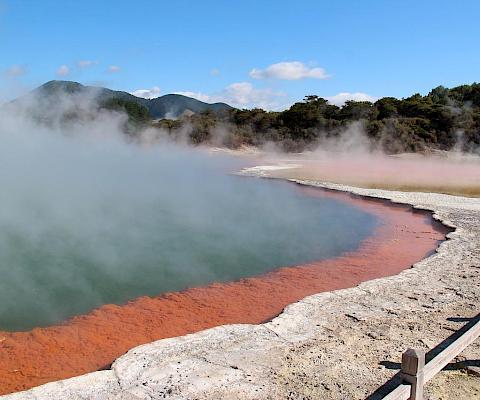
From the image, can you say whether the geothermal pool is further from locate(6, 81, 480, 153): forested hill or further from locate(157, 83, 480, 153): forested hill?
locate(157, 83, 480, 153): forested hill

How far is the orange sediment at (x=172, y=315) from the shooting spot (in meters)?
3.80

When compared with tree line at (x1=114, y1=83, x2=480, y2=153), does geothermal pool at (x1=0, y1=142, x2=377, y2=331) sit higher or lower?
lower

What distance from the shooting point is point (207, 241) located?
26.0 ft

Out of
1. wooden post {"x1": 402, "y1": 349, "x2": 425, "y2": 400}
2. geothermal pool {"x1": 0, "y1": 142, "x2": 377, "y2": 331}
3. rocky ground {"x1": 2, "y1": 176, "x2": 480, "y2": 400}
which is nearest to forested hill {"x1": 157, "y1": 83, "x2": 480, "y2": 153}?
geothermal pool {"x1": 0, "y1": 142, "x2": 377, "y2": 331}

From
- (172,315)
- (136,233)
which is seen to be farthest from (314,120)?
(172,315)

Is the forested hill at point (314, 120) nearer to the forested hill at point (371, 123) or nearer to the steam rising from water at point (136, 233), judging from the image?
the forested hill at point (371, 123)

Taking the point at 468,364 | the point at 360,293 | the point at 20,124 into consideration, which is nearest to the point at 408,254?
the point at 360,293

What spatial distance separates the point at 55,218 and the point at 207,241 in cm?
327

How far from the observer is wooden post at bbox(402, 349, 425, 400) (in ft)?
8.13

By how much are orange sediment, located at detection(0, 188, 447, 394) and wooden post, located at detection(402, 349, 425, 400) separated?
2.25m

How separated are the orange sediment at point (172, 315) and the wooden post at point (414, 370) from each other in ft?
7.38

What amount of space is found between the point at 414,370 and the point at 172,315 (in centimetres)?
285

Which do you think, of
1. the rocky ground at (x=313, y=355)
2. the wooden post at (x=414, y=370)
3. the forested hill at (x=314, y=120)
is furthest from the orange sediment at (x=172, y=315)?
the forested hill at (x=314, y=120)

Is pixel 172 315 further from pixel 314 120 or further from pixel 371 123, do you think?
pixel 314 120
